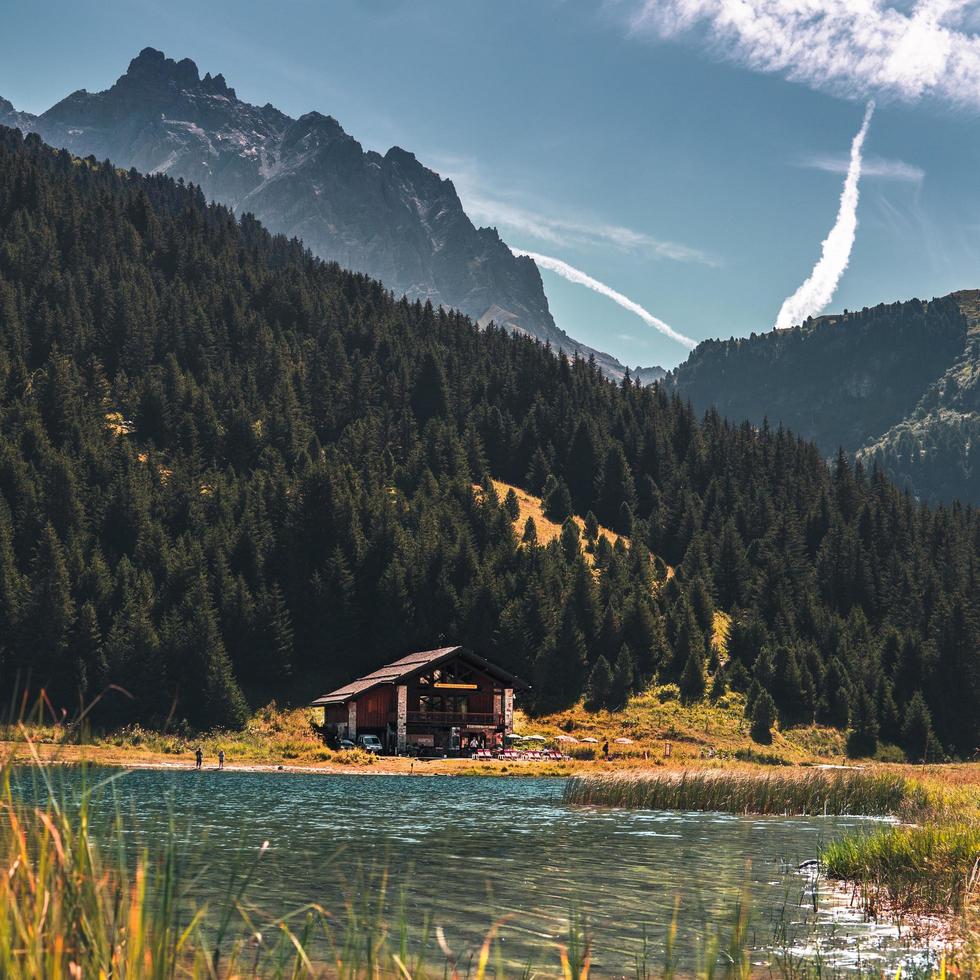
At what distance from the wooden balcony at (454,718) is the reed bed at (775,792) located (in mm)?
51292

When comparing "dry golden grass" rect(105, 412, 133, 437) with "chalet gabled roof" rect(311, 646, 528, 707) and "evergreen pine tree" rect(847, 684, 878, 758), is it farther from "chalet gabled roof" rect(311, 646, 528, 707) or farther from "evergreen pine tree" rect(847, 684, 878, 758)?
"evergreen pine tree" rect(847, 684, 878, 758)

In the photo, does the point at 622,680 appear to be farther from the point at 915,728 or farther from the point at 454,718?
the point at 915,728

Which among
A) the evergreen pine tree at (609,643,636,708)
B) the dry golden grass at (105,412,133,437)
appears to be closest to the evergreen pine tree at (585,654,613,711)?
the evergreen pine tree at (609,643,636,708)

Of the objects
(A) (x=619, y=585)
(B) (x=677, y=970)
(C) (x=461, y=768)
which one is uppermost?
(A) (x=619, y=585)

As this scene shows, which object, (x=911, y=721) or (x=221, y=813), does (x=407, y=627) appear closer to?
(x=911, y=721)

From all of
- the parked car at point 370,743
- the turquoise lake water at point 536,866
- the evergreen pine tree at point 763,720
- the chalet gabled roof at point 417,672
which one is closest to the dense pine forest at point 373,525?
the evergreen pine tree at point 763,720

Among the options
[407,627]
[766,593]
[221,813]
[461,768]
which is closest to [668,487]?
[766,593]

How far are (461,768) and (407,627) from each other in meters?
35.0

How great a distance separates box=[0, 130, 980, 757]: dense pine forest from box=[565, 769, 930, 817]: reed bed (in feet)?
108

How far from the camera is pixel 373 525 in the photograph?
12200 centimetres

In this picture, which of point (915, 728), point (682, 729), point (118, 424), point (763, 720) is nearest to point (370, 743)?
point (682, 729)

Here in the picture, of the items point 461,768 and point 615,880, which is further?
point 461,768

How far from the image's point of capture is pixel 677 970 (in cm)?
1609

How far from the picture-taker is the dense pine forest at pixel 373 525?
104m
